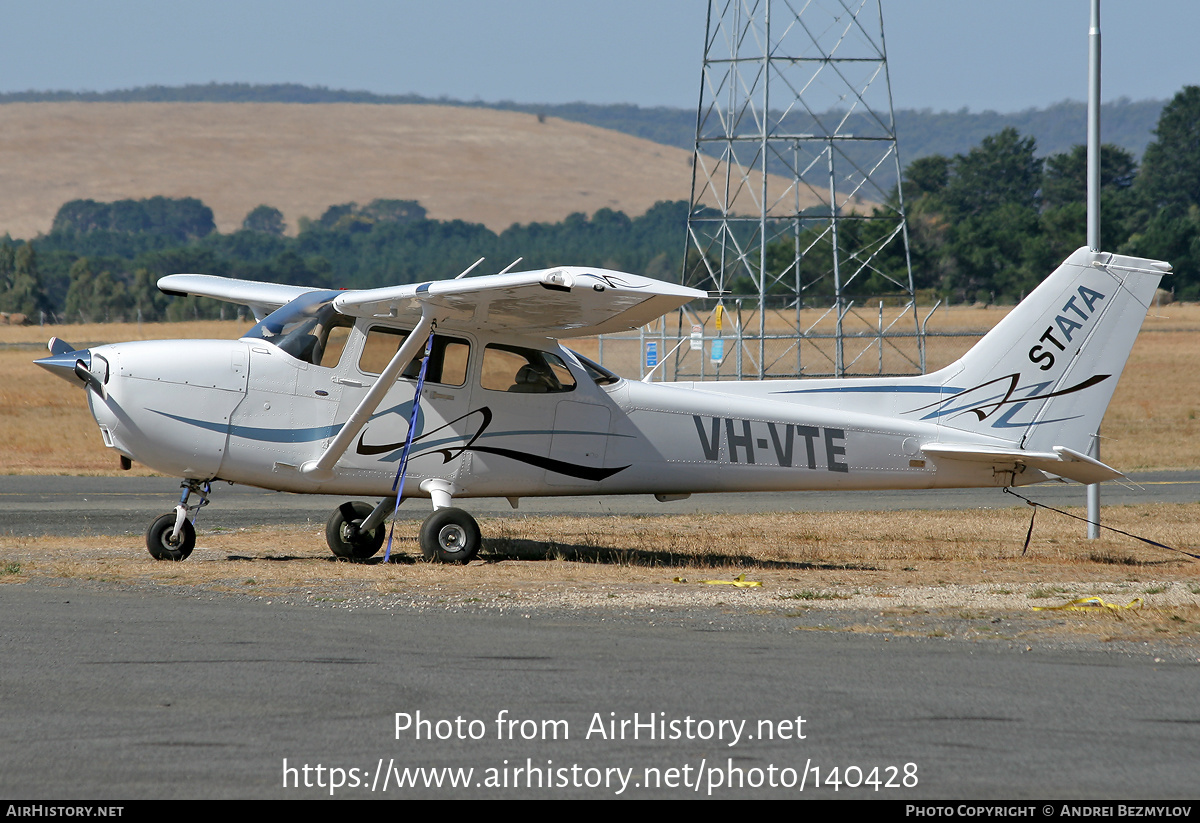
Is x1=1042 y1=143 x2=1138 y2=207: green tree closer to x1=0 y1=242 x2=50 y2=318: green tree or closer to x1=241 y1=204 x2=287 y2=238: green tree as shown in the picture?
x1=0 y1=242 x2=50 y2=318: green tree

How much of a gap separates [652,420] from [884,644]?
510 centimetres

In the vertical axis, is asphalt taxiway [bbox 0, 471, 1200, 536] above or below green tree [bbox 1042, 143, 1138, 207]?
below

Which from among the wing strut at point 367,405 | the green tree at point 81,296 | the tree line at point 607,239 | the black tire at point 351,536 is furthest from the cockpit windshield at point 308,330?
the green tree at point 81,296

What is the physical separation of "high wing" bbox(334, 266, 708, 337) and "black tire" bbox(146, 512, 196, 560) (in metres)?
2.44


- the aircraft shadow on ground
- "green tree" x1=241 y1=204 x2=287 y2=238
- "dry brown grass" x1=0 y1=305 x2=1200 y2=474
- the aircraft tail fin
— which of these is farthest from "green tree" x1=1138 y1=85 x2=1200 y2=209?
Answer: the aircraft shadow on ground

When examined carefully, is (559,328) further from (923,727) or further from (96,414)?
(923,727)

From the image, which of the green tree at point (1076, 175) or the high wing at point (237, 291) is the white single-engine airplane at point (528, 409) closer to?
the high wing at point (237, 291)

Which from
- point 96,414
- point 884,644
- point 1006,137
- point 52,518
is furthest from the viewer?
point 1006,137

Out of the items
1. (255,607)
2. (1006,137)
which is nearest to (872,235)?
Answer: (255,607)

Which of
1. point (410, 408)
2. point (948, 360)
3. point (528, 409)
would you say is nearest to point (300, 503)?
point (410, 408)

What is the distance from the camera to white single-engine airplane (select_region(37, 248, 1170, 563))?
36.5ft

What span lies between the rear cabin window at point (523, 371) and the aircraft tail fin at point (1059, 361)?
3.79 meters

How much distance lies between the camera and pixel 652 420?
40.9 feet

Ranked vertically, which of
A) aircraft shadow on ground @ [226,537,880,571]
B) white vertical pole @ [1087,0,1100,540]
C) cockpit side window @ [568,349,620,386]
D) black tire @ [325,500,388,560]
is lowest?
aircraft shadow on ground @ [226,537,880,571]
